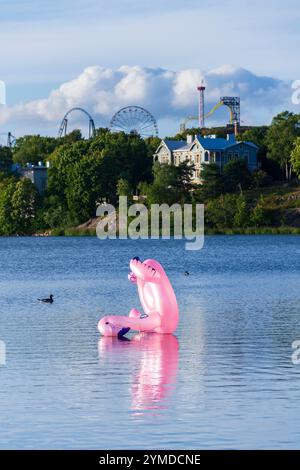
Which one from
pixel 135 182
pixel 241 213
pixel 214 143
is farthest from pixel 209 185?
pixel 214 143

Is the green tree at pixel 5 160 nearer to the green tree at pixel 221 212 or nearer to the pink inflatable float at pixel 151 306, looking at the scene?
the green tree at pixel 221 212

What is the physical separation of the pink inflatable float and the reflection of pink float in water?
0.26m

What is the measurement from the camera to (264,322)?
3562 cm

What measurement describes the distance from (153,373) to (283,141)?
127 metres

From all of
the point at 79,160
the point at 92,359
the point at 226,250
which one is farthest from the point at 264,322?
the point at 79,160

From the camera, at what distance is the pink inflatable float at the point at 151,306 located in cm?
3123

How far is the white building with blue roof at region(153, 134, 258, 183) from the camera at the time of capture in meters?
152

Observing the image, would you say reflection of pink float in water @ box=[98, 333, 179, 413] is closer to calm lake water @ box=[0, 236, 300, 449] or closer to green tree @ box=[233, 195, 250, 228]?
calm lake water @ box=[0, 236, 300, 449]

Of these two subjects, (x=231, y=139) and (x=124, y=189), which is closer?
(x=124, y=189)

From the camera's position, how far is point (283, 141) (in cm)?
15050

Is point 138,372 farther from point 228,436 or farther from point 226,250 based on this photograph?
point 226,250

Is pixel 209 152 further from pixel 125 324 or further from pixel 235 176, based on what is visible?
pixel 125 324

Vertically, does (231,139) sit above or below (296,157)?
above
